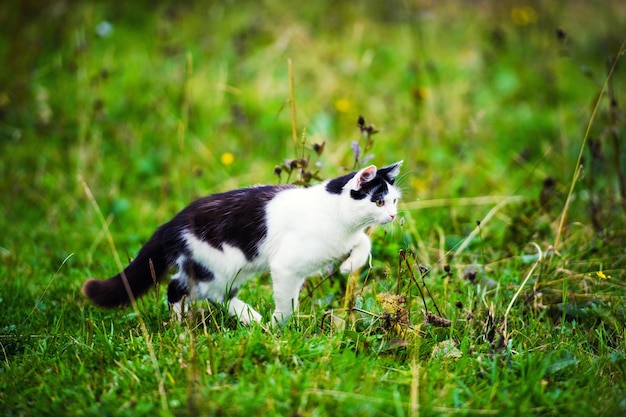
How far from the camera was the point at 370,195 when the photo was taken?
2.68 m

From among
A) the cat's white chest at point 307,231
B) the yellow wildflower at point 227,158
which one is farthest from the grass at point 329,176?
the cat's white chest at point 307,231

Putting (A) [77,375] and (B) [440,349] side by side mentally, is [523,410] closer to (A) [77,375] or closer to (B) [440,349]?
(B) [440,349]

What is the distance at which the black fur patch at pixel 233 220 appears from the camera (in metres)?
2.83

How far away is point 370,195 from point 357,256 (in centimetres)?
37

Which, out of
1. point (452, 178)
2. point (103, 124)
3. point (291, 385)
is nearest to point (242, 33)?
point (103, 124)

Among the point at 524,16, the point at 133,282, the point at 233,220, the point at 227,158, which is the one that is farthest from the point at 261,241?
the point at 524,16

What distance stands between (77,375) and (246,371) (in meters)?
0.69

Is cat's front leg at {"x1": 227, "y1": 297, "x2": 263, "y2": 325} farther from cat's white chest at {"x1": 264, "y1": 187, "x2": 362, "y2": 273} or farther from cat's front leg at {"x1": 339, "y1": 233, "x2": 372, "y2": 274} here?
cat's front leg at {"x1": 339, "y1": 233, "x2": 372, "y2": 274}

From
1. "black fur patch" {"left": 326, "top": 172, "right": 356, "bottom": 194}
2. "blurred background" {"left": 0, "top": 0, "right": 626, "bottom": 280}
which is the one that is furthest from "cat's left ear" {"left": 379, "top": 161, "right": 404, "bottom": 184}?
"blurred background" {"left": 0, "top": 0, "right": 626, "bottom": 280}

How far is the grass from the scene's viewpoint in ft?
7.97

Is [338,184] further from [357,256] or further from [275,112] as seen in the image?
[275,112]

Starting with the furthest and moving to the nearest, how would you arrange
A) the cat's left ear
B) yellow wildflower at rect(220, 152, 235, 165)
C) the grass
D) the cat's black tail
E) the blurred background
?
yellow wildflower at rect(220, 152, 235, 165), the blurred background, the cat's black tail, the cat's left ear, the grass

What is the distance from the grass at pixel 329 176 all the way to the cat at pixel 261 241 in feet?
0.44

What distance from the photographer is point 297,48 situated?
6613 mm
